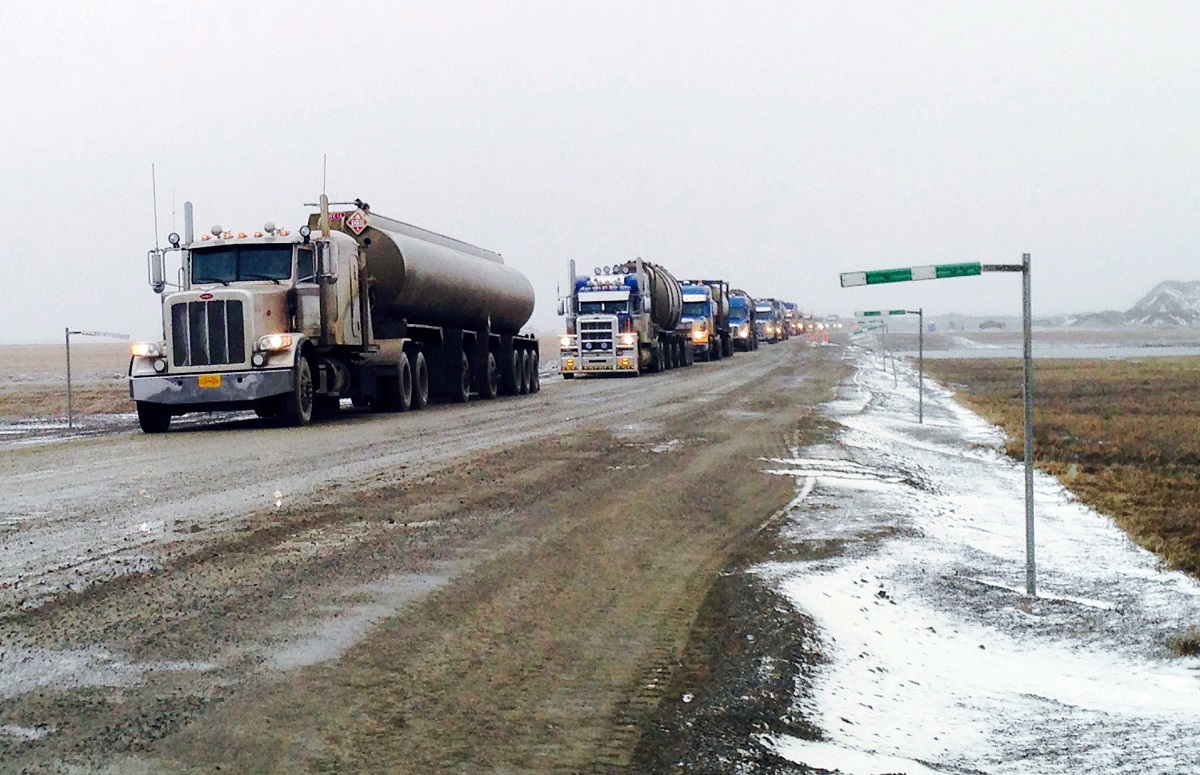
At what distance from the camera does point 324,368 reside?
80.6 ft

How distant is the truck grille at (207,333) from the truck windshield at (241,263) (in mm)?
1117

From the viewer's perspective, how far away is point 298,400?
22.8m

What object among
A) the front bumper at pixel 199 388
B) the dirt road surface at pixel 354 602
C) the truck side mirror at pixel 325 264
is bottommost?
the dirt road surface at pixel 354 602

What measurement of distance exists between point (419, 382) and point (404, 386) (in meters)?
1.14

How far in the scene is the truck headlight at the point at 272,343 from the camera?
74.0 feet

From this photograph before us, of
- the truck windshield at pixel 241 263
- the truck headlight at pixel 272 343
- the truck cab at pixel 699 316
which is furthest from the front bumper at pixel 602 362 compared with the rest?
the truck headlight at pixel 272 343

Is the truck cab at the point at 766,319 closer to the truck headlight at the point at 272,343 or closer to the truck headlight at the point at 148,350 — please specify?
the truck headlight at the point at 272,343

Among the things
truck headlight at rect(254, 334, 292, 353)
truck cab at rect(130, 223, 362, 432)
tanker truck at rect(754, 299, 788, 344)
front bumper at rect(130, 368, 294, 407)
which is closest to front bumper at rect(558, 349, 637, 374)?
truck cab at rect(130, 223, 362, 432)

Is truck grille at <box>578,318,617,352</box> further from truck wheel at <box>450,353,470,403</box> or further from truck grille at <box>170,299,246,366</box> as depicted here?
truck grille at <box>170,299,246,366</box>

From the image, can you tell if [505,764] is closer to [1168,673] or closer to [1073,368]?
[1168,673]

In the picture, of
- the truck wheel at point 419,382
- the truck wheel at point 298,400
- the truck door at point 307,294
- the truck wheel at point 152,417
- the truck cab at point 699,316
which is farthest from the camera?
the truck cab at point 699,316

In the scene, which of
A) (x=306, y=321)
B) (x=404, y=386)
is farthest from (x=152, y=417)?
(x=404, y=386)

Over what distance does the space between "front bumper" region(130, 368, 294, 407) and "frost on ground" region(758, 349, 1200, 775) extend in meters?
10.8

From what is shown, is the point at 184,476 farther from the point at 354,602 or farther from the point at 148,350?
the point at 148,350
